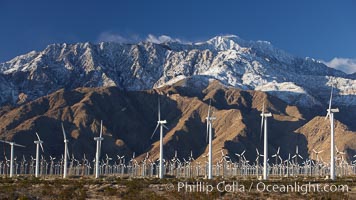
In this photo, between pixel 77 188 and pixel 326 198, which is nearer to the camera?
pixel 326 198

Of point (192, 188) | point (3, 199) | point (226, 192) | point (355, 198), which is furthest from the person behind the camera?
point (192, 188)

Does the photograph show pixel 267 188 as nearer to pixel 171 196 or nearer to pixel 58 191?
pixel 171 196

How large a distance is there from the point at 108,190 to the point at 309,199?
74.3ft

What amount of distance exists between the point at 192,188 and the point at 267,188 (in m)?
8.89

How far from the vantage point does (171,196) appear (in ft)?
194

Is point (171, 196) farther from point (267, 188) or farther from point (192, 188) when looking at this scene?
point (267, 188)

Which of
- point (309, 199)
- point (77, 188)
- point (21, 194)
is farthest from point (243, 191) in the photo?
point (21, 194)

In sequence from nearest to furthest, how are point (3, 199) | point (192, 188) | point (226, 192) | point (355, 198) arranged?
point (3, 199) → point (355, 198) → point (226, 192) → point (192, 188)

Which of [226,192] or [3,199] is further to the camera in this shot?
[226,192]

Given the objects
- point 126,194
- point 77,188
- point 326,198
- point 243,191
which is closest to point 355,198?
point 326,198

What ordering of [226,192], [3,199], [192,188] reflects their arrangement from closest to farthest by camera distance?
[3,199] < [226,192] < [192,188]

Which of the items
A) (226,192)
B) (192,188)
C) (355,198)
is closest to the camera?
(355,198)

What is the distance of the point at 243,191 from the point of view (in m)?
64.2

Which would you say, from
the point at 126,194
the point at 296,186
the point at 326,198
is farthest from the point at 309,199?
the point at 126,194
